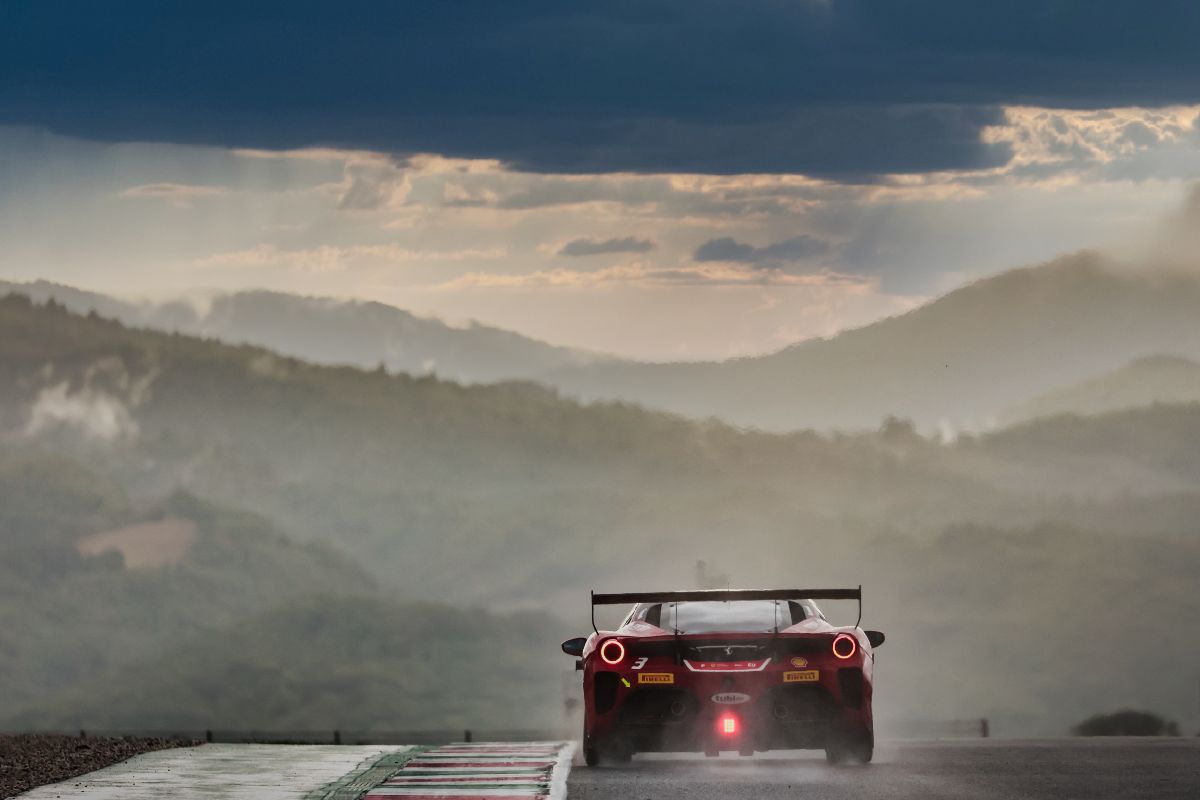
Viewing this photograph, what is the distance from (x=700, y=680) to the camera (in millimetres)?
13102

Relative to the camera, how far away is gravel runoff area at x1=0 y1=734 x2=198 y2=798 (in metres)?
12.5

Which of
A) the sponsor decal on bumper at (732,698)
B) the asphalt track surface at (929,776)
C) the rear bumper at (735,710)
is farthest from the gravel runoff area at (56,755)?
the sponsor decal on bumper at (732,698)

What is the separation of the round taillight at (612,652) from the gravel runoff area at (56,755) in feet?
12.6

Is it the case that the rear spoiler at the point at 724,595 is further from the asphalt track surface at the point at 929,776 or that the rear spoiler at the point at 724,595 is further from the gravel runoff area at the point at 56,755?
the gravel runoff area at the point at 56,755

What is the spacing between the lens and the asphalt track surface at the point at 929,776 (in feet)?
37.0

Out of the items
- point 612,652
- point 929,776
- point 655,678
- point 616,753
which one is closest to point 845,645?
point 929,776

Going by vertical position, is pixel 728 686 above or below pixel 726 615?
below

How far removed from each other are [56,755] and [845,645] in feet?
20.7

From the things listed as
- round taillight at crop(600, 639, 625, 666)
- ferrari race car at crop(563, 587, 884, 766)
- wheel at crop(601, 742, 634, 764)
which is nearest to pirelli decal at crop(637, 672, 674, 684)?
ferrari race car at crop(563, 587, 884, 766)

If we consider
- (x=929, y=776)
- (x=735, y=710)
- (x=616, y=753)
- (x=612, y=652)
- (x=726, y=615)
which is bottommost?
(x=929, y=776)

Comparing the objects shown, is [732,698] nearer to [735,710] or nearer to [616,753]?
[735,710]

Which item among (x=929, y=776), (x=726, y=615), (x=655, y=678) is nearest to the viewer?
(x=929, y=776)

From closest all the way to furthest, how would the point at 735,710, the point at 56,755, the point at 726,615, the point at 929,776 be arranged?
the point at 929,776, the point at 735,710, the point at 726,615, the point at 56,755

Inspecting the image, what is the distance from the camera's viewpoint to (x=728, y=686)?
42.8ft
